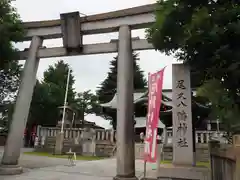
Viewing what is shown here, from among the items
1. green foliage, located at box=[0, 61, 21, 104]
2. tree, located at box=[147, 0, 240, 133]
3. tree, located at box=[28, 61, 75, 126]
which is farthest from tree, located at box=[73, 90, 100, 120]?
tree, located at box=[147, 0, 240, 133]

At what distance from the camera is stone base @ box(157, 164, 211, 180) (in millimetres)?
5684

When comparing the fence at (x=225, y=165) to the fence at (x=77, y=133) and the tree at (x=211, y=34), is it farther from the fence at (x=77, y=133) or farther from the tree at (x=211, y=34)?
the fence at (x=77, y=133)

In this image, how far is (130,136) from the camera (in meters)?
7.09

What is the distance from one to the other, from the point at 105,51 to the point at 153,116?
3363mm

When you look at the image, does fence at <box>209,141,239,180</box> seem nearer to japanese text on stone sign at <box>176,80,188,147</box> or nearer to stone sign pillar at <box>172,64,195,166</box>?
stone sign pillar at <box>172,64,195,166</box>

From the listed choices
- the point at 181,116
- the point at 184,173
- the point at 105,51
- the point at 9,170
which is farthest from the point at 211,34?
the point at 9,170

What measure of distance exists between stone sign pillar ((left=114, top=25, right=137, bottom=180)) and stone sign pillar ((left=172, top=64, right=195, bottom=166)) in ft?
4.33

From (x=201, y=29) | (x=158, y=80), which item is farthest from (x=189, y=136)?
(x=201, y=29)

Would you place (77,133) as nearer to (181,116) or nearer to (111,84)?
(181,116)

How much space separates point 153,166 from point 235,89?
6.48 m

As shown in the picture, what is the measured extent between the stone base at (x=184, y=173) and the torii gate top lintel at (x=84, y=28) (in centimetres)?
363

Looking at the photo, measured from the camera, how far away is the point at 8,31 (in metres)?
7.91

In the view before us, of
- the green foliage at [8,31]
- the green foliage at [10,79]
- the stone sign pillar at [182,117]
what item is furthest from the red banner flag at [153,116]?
the green foliage at [10,79]

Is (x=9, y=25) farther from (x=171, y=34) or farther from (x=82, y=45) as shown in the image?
(x=171, y=34)
